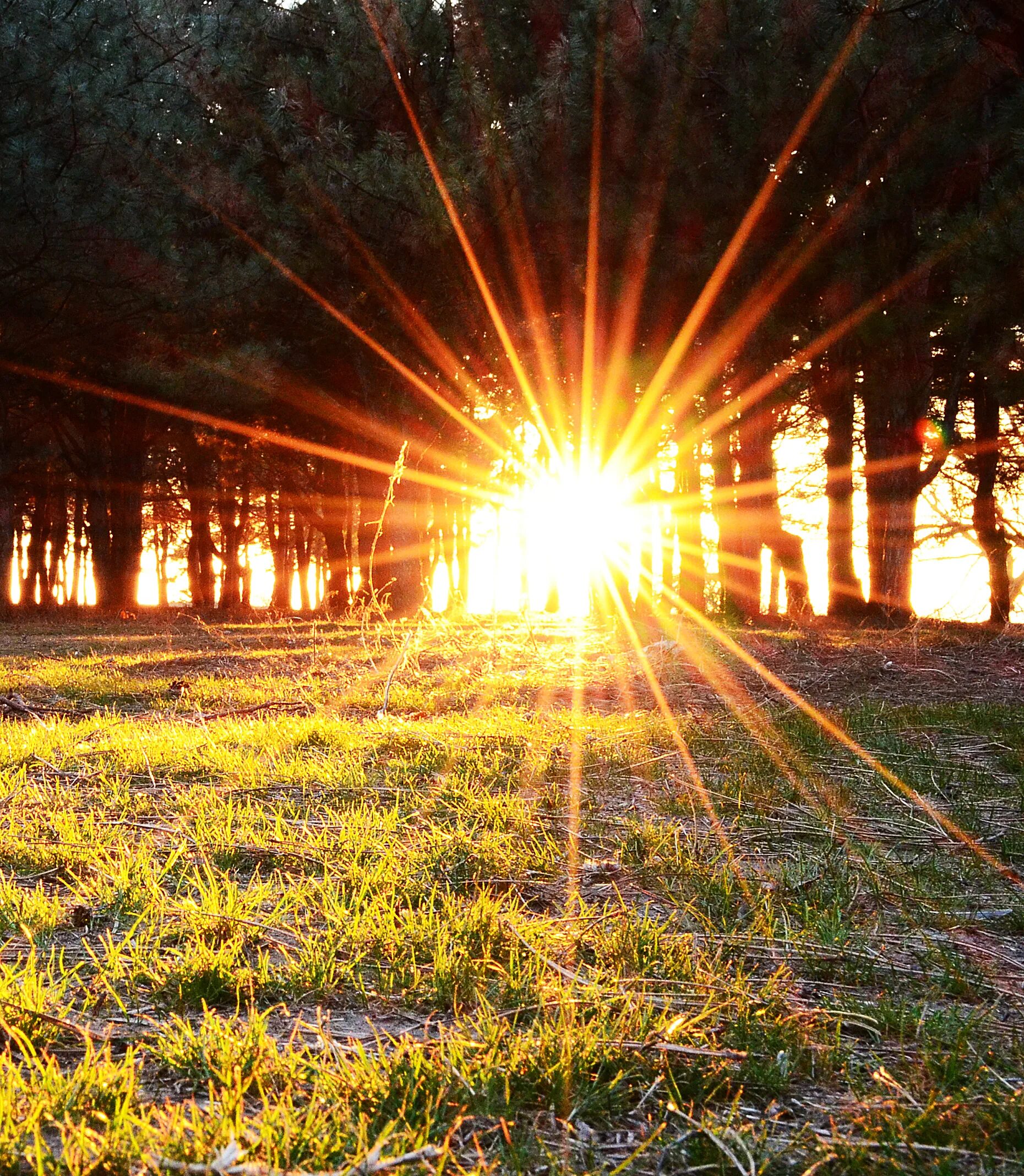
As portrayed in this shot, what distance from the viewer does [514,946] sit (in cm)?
222

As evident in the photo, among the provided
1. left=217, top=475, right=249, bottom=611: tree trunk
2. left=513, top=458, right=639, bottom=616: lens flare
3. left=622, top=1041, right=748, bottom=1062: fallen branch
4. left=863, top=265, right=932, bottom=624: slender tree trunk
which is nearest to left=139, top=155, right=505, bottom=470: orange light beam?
left=513, top=458, right=639, bottom=616: lens flare

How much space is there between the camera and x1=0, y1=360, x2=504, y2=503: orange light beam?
16609mm

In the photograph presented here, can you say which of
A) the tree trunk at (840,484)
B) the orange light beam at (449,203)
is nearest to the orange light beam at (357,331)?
the orange light beam at (449,203)

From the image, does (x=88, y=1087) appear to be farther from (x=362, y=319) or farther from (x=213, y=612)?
(x=213, y=612)

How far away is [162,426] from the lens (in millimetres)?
22453

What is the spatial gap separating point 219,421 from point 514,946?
678 inches

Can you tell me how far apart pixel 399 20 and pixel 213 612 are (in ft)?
37.6

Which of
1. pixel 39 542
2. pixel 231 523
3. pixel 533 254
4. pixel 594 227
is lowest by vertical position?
pixel 39 542

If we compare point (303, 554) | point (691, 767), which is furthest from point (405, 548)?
point (303, 554)

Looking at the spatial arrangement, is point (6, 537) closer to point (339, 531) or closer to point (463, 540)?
point (339, 531)

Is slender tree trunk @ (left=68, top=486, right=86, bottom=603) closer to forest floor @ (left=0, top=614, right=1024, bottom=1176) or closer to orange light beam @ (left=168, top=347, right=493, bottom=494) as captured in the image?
orange light beam @ (left=168, top=347, right=493, bottom=494)

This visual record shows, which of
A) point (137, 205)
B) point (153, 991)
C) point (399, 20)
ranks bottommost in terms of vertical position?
point (153, 991)

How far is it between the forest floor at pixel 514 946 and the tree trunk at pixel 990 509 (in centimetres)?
1267

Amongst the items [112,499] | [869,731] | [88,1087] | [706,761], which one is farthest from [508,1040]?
[112,499]
